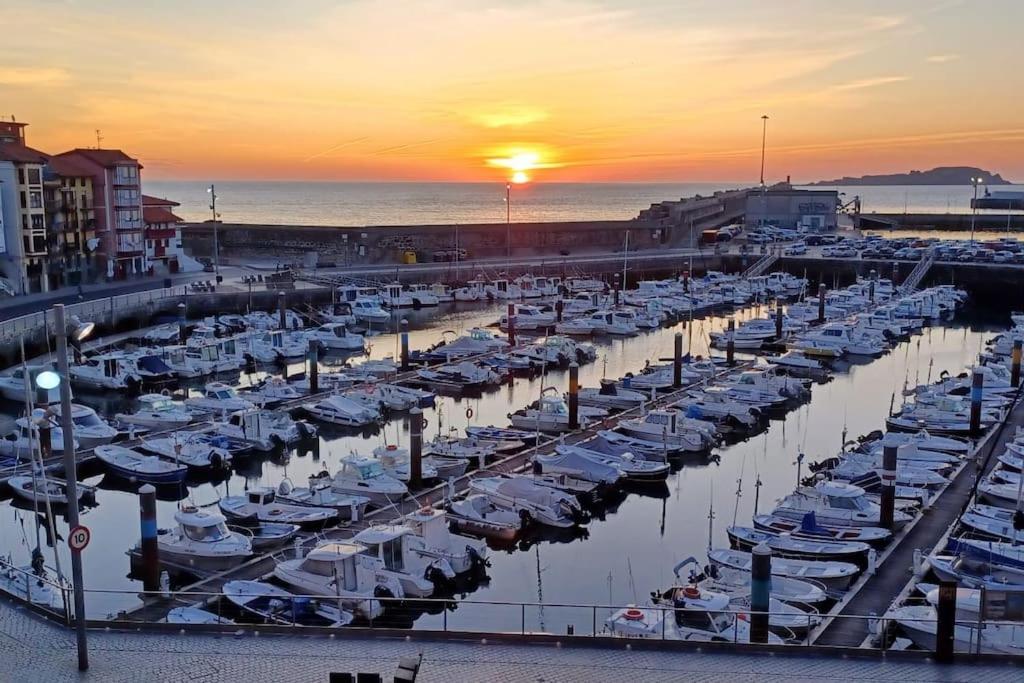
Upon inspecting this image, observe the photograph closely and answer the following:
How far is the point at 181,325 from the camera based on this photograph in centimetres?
4697

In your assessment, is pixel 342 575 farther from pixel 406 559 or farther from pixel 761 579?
pixel 761 579

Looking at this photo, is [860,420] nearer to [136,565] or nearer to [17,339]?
[136,565]

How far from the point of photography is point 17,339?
3938 cm

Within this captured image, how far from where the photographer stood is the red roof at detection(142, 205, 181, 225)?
59.6 metres

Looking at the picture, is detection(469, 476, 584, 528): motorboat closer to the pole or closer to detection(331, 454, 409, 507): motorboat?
detection(331, 454, 409, 507): motorboat

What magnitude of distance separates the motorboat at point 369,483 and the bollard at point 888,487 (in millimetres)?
10265

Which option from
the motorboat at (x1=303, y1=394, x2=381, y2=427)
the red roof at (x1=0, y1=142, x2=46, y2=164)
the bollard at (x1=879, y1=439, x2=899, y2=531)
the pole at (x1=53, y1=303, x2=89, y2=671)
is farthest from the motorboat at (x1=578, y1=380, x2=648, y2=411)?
the red roof at (x1=0, y1=142, x2=46, y2=164)

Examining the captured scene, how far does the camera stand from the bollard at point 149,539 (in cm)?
1750

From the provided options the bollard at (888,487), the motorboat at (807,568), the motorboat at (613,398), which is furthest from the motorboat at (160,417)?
the bollard at (888,487)

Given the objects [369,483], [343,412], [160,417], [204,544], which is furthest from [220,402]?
[204,544]

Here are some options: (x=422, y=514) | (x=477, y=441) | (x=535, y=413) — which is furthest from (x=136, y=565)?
(x=535, y=413)

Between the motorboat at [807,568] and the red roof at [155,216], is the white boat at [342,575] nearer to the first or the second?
the motorboat at [807,568]

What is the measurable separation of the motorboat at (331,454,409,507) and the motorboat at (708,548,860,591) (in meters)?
7.49

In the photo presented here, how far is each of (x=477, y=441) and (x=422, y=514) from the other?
7136mm
